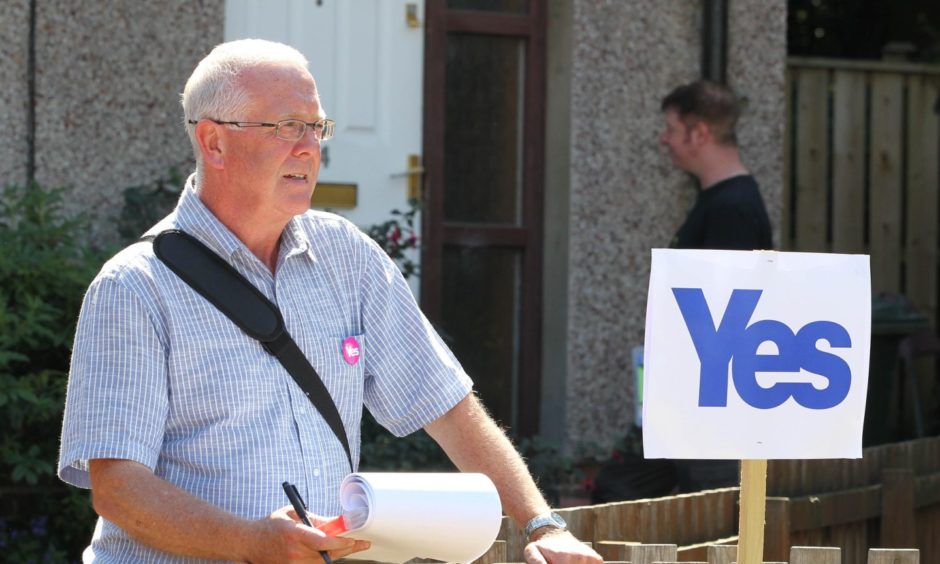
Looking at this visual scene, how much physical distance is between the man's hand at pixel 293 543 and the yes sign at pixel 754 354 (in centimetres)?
94

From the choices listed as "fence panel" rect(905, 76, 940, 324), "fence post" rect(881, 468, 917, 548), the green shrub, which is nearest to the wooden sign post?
"fence post" rect(881, 468, 917, 548)

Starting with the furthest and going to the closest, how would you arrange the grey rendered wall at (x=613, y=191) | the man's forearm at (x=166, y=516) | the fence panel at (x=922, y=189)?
the fence panel at (x=922, y=189)
the grey rendered wall at (x=613, y=191)
the man's forearm at (x=166, y=516)

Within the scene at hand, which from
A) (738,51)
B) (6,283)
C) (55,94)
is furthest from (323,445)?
(738,51)

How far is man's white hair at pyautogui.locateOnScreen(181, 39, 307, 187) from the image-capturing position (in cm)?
319

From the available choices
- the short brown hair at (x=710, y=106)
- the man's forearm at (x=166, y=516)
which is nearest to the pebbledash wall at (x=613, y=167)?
the short brown hair at (x=710, y=106)

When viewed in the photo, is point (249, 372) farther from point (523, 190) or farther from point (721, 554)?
point (523, 190)

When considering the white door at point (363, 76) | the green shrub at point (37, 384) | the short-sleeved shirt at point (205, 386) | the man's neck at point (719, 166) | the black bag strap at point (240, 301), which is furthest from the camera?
the white door at point (363, 76)

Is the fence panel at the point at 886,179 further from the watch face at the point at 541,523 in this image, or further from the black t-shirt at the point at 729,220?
the watch face at the point at 541,523

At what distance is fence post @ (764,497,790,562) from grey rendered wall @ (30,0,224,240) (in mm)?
3084

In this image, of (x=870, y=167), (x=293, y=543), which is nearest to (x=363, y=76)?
(x=870, y=167)

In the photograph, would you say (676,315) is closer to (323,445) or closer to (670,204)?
(323,445)

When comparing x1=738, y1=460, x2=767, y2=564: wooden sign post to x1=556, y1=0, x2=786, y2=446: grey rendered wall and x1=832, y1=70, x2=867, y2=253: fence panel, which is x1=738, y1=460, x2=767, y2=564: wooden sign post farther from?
x1=832, y1=70, x2=867, y2=253: fence panel

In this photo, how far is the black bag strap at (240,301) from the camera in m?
3.12

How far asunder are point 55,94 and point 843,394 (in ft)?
13.3
